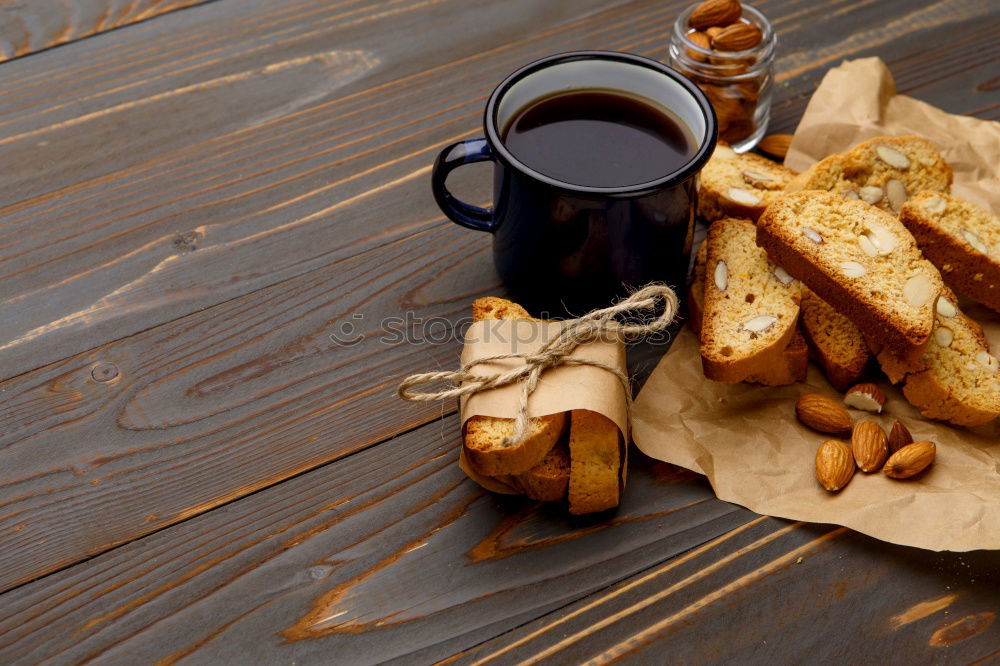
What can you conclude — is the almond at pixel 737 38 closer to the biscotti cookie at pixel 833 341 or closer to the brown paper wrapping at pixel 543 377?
the biscotti cookie at pixel 833 341

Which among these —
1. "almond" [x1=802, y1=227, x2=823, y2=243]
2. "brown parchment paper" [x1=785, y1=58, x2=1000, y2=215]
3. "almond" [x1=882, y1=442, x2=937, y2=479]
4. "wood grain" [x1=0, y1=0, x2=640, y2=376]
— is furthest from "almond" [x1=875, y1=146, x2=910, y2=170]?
"wood grain" [x1=0, y1=0, x2=640, y2=376]

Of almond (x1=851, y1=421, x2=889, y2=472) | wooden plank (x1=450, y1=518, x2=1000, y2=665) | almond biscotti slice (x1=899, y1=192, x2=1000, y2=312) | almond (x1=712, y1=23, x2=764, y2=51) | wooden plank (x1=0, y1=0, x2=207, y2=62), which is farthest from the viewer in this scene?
wooden plank (x1=0, y1=0, x2=207, y2=62)

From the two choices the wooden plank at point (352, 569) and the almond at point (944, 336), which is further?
the almond at point (944, 336)

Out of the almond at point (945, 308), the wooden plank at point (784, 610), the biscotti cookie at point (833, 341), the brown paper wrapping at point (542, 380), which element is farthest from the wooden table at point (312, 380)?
the almond at point (945, 308)

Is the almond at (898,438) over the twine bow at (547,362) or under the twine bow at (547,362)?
under

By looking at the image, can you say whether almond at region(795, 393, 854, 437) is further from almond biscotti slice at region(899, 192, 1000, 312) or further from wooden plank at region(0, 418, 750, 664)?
almond biscotti slice at region(899, 192, 1000, 312)

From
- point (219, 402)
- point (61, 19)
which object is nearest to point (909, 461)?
point (219, 402)

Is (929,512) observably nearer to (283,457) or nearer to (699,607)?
(699,607)
